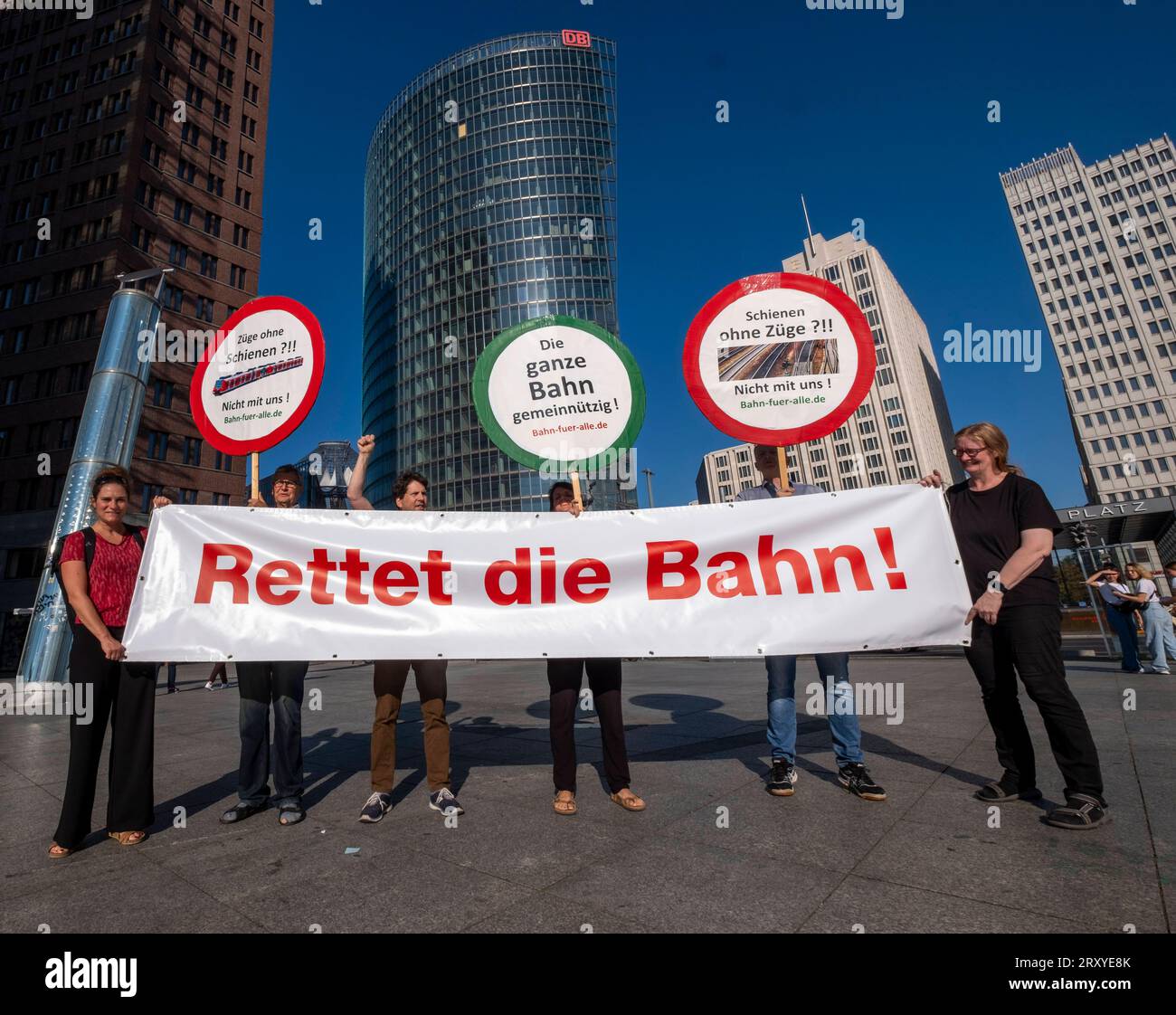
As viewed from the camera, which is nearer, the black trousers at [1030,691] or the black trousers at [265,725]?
the black trousers at [1030,691]

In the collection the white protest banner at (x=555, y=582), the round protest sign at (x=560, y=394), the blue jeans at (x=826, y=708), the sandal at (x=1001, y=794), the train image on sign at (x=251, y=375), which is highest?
the train image on sign at (x=251, y=375)

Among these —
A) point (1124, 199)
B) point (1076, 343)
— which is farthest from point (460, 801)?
point (1124, 199)

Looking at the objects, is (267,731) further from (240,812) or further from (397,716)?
(397,716)

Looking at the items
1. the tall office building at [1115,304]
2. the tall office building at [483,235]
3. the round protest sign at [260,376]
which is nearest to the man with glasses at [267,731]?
the round protest sign at [260,376]

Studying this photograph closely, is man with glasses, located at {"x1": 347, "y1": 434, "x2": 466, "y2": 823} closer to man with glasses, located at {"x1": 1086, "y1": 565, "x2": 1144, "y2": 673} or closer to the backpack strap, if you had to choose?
the backpack strap

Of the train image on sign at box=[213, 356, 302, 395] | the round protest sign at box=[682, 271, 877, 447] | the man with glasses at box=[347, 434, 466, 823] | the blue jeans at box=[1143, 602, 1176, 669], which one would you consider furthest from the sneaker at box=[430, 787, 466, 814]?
the blue jeans at box=[1143, 602, 1176, 669]

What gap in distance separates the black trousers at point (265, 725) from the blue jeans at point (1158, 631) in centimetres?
1381

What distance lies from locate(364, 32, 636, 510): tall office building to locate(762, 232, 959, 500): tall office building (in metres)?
47.0

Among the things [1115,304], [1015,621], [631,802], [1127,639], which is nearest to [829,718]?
[1015,621]

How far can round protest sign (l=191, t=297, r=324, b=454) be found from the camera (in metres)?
4.42

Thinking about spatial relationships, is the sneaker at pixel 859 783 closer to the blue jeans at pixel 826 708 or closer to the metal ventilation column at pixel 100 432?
the blue jeans at pixel 826 708

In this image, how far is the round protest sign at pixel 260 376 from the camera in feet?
14.5

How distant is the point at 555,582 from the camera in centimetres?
398
